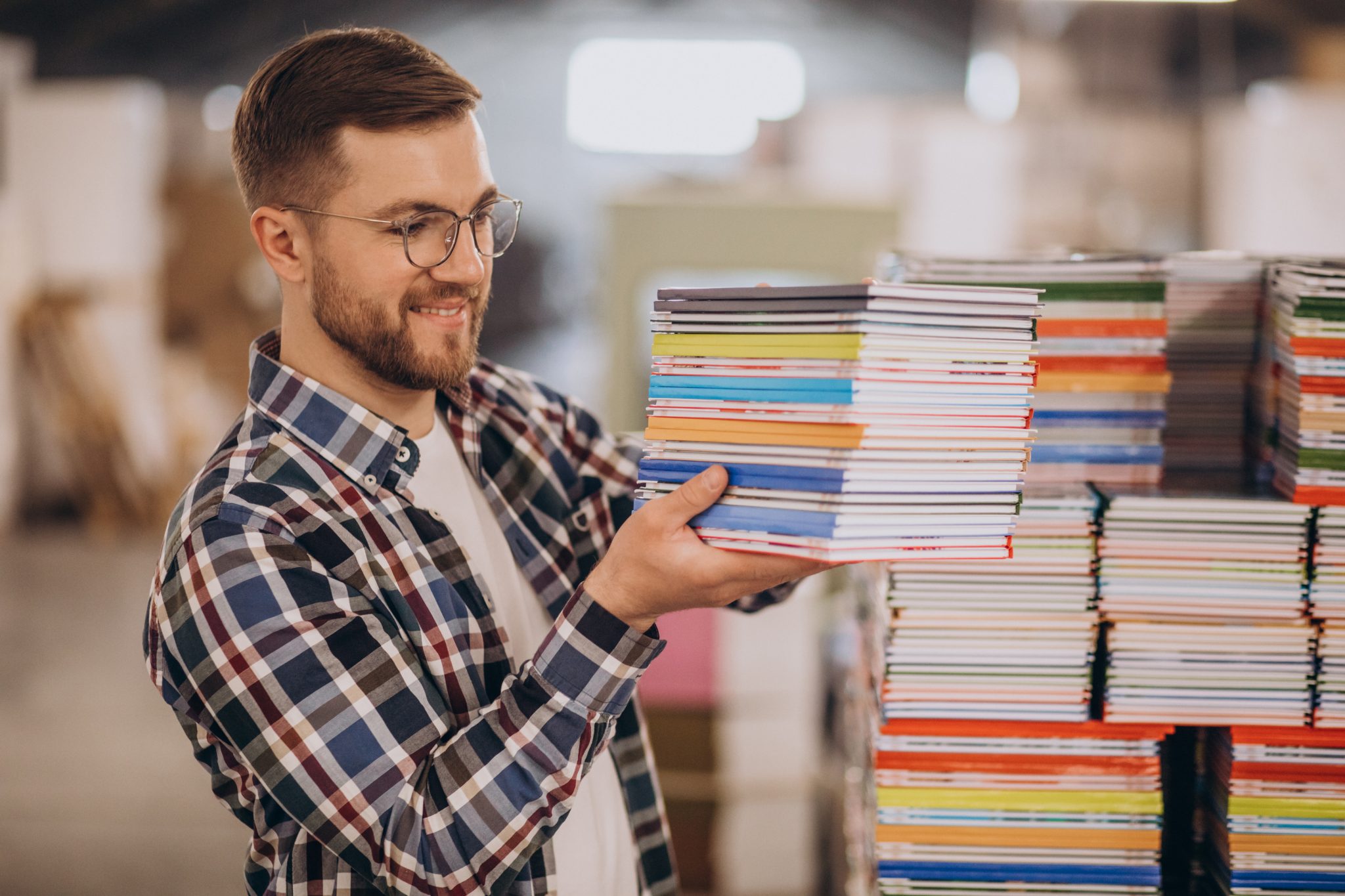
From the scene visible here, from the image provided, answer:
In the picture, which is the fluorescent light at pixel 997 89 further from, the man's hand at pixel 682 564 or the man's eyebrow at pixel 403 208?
the man's hand at pixel 682 564

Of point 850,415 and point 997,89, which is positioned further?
point 997,89

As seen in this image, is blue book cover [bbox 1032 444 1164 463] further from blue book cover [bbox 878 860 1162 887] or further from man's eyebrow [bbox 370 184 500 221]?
man's eyebrow [bbox 370 184 500 221]

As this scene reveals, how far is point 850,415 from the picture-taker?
39.6 inches

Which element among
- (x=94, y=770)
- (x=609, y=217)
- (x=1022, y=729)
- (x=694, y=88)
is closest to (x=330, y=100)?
(x=1022, y=729)

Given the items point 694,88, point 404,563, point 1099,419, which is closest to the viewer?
point 404,563

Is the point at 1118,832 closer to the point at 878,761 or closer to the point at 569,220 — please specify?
the point at 878,761

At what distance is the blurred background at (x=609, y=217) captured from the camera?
162 inches

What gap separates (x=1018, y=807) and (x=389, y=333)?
94 centimetres

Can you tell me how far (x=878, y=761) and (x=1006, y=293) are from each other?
61 cm

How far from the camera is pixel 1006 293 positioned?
1.07 meters

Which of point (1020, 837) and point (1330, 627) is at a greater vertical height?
point (1330, 627)

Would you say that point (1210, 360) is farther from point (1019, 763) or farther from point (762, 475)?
point (762, 475)

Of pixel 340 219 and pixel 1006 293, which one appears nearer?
pixel 1006 293

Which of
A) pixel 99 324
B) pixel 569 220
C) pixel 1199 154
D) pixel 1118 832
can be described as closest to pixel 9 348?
pixel 99 324
